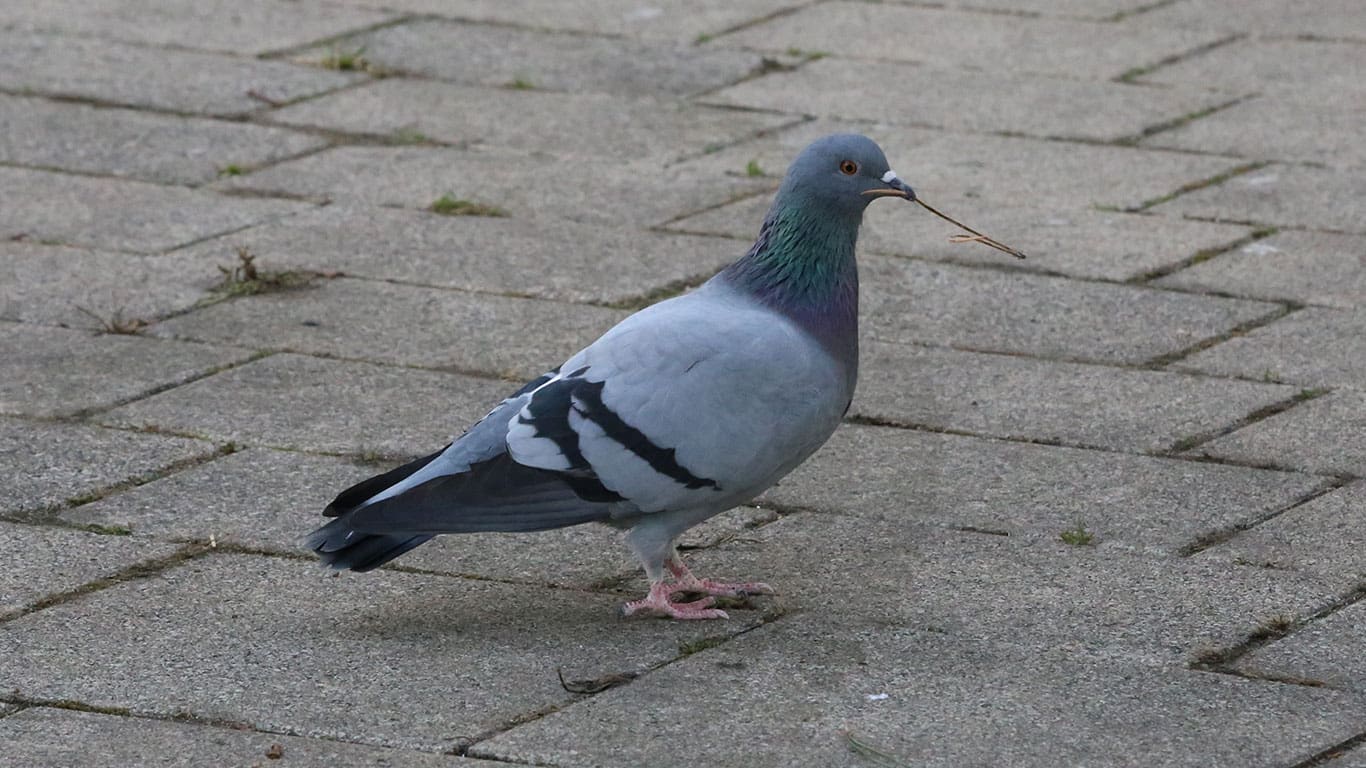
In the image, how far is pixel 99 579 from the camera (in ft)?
12.9

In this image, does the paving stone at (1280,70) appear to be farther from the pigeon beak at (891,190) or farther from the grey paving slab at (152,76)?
the pigeon beak at (891,190)

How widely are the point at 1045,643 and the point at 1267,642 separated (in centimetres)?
41

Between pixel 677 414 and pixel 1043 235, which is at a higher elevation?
pixel 677 414

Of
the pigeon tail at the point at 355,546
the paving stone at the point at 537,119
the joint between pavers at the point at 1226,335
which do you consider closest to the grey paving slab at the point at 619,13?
the paving stone at the point at 537,119

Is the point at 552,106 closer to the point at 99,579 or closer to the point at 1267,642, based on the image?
the point at 99,579

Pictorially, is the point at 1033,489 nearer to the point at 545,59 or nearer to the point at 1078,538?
the point at 1078,538

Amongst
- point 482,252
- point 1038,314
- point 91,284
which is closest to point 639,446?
point 1038,314

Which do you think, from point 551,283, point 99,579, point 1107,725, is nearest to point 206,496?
point 99,579

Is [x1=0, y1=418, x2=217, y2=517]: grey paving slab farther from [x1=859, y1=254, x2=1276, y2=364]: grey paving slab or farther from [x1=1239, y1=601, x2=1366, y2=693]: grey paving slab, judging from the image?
[x1=1239, y1=601, x2=1366, y2=693]: grey paving slab

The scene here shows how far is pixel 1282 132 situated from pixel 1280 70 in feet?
2.83

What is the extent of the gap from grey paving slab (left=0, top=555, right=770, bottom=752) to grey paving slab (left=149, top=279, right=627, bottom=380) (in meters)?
1.23

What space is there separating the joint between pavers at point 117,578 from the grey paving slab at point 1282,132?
4.05 metres

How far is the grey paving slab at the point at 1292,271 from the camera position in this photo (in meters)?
5.61

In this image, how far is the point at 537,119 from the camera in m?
7.21
